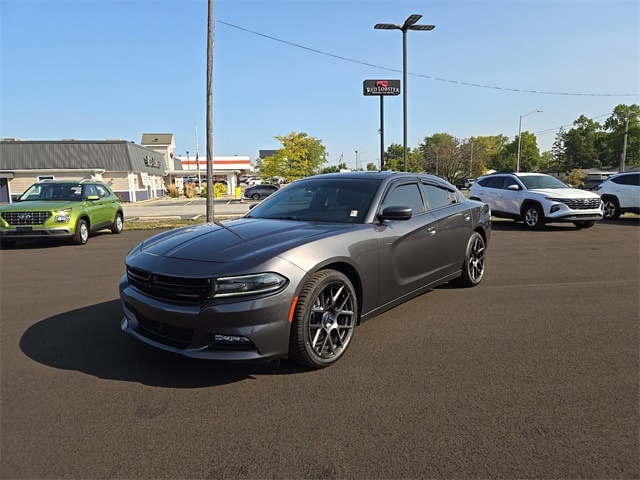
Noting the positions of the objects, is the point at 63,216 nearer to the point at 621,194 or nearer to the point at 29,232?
the point at 29,232

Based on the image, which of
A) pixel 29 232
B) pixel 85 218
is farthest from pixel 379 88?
pixel 29 232

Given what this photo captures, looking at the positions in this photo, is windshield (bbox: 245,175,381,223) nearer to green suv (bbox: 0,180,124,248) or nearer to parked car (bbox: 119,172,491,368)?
parked car (bbox: 119,172,491,368)

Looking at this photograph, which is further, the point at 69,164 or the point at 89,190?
the point at 69,164

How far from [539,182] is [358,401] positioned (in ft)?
39.8

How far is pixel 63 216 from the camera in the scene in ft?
32.2

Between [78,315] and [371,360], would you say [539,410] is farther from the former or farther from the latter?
[78,315]

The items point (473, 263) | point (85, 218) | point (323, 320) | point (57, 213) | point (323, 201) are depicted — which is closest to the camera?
point (323, 320)

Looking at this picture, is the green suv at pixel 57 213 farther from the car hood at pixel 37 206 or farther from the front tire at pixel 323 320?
the front tire at pixel 323 320

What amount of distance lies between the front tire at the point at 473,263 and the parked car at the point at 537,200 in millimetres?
7002

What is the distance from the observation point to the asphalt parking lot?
2273 mm

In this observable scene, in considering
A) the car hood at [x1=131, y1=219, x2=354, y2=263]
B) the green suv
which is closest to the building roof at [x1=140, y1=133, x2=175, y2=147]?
the green suv

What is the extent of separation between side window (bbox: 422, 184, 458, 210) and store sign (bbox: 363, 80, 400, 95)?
47.1 feet

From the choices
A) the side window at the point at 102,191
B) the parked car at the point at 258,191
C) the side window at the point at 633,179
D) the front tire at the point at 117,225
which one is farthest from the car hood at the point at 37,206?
the parked car at the point at 258,191

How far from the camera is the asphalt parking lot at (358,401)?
227 centimetres
